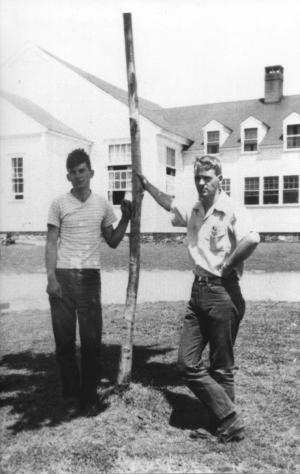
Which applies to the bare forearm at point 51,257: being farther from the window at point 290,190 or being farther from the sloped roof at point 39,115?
the window at point 290,190

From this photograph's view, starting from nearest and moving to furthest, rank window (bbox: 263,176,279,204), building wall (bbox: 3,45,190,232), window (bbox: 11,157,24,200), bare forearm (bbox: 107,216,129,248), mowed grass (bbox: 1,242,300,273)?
bare forearm (bbox: 107,216,129,248), mowed grass (bbox: 1,242,300,273), window (bbox: 11,157,24,200), building wall (bbox: 3,45,190,232), window (bbox: 263,176,279,204)

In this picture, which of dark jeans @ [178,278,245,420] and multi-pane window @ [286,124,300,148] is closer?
dark jeans @ [178,278,245,420]

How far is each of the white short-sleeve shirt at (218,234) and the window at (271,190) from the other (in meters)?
22.9

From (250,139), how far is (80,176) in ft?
76.9

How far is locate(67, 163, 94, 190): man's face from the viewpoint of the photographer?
430 centimetres

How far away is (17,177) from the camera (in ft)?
73.0

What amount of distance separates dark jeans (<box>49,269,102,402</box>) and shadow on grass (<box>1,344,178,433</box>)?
0.37m

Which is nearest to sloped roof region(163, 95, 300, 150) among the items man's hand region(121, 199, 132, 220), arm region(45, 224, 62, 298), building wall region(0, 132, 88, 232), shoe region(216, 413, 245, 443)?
building wall region(0, 132, 88, 232)

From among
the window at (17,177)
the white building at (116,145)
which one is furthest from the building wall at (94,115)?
the window at (17,177)

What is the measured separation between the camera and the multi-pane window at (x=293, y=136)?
25719 millimetres

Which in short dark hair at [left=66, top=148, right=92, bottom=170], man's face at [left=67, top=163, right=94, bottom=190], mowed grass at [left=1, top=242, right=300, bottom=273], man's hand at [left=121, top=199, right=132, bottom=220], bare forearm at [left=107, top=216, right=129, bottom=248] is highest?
short dark hair at [left=66, top=148, right=92, bottom=170]

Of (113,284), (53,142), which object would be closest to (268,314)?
(113,284)

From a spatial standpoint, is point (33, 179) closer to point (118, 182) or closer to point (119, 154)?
point (118, 182)

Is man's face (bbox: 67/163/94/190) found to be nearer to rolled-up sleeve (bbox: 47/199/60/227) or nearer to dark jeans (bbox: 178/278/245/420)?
rolled-up sleeve (bbox: 47/199/60/227)
